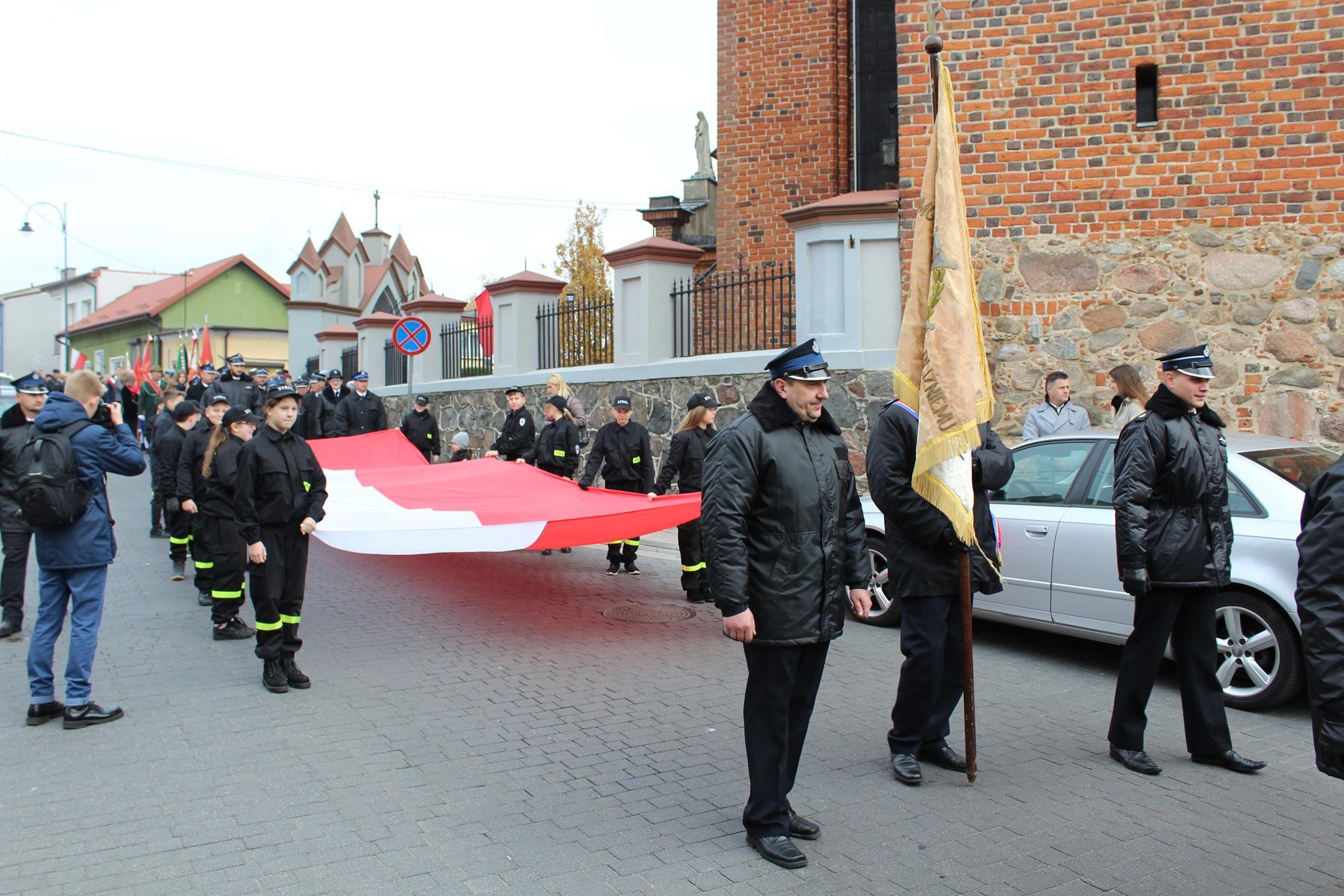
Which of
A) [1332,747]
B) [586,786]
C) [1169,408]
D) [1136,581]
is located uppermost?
[1169,408]

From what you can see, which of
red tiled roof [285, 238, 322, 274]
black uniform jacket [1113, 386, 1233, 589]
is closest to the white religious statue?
black uniform jacket [1113, 386, 1233, 589]

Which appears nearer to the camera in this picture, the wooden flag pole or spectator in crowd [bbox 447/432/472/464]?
the wooden flag pole

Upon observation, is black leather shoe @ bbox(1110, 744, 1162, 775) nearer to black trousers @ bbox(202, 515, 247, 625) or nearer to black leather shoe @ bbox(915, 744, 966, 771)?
black leather shoe @ bbox(915, 744, 966, 771)

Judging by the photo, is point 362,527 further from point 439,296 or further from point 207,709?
point 439,296

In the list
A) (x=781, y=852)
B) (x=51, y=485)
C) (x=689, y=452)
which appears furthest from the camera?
(x=689, y=452)

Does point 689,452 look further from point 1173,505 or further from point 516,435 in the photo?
point 1173,505

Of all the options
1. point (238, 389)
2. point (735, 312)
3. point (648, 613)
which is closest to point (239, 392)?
point (238, 389)

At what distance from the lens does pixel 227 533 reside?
812 cm

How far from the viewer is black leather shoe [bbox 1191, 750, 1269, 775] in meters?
5.05

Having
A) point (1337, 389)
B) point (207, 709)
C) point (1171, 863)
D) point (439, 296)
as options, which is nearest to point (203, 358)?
point (439, 296)

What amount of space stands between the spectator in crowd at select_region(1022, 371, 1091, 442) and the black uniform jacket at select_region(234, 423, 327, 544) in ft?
21.6

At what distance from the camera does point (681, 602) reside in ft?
31.1

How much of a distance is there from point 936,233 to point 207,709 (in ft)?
16.3

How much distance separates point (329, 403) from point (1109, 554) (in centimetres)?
1292
